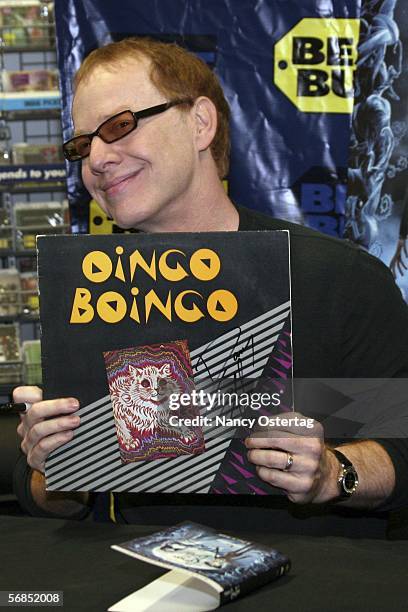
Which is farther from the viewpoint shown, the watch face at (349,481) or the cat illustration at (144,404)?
the watch face at (349,481)

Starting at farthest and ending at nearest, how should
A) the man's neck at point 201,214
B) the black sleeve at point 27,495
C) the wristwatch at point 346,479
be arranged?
the man's neck at point 201,214, the black sleeve at point 27,495, the wristwatch at point 346,479

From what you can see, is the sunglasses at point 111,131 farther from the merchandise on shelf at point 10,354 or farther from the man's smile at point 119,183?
the merchandise on shelf at point 10,354

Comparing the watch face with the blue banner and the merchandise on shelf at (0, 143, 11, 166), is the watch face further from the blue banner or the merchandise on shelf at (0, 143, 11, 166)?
the merchandise on shelf at (0, 143, 11, 166)

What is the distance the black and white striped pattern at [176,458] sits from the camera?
114 cm

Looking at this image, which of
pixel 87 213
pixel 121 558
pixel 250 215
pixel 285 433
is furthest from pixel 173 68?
pixel 87 213

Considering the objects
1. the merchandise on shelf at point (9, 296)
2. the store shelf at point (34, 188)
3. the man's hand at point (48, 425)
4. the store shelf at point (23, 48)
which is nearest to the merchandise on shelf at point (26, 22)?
the store shelf at point (23, 48)

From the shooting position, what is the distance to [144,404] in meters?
1.14

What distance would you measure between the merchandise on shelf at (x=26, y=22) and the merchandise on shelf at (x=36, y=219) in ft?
2.20

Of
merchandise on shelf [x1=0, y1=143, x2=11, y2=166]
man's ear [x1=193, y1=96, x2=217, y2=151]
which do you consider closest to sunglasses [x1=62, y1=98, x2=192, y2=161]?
man's ear [x1=193, y1=96, x2=217, y2=151]

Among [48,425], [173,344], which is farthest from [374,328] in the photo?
[48,425]

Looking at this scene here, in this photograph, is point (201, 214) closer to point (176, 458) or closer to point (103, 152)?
point (103, 152)

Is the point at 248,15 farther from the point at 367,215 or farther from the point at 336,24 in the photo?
the point at 367,215

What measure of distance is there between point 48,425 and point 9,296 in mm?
2470

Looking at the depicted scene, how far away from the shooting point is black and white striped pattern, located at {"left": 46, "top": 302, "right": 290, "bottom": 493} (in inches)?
44.8
